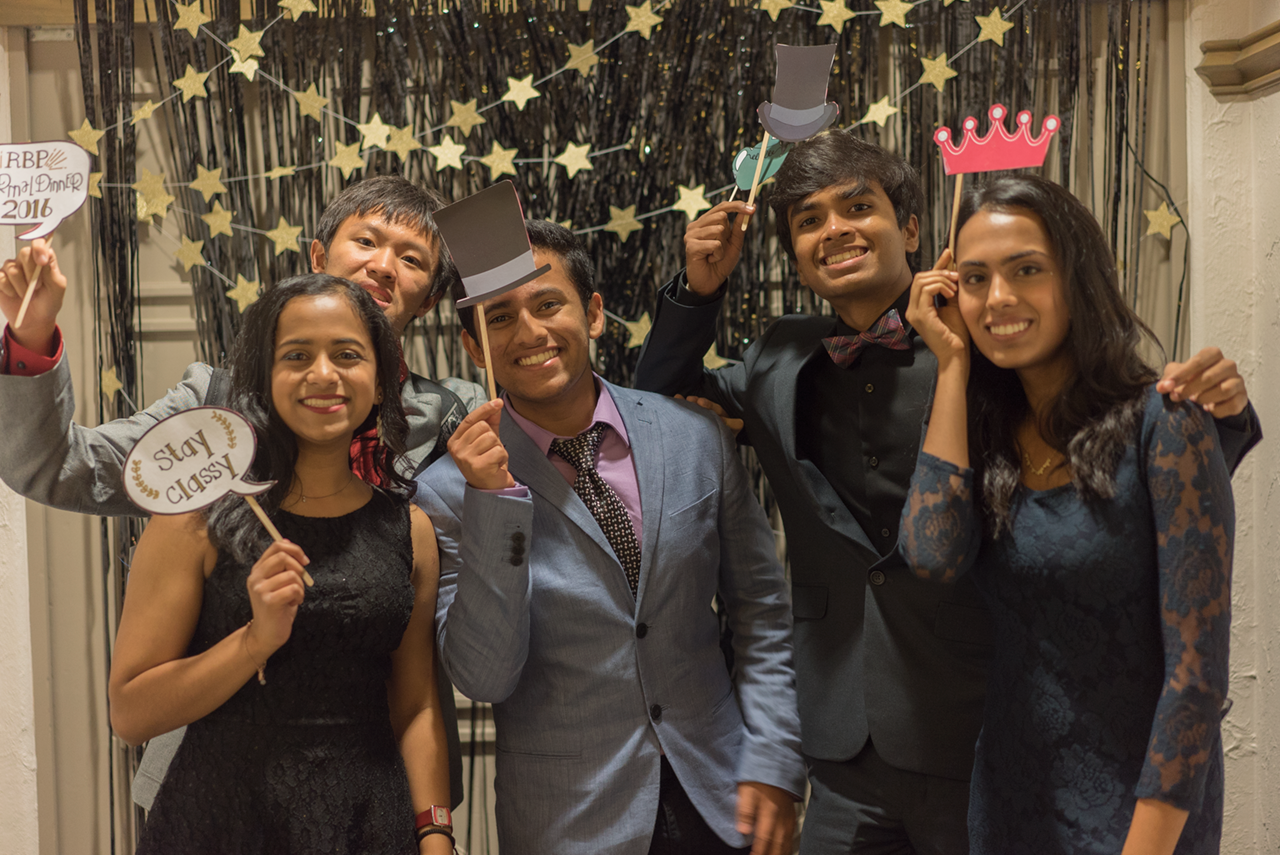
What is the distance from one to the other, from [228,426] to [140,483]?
0.38 feet

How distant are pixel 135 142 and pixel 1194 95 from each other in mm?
2624

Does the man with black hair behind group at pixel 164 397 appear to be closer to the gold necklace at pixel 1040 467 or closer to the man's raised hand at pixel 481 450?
the man's raised hand at pixel 481 450

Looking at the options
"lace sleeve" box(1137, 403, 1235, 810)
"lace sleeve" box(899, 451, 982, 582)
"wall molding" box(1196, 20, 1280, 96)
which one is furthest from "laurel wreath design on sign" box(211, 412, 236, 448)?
"wall molding" box(1196, 20, 1280, 96)

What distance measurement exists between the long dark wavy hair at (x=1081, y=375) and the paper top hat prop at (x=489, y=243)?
25.3 inches

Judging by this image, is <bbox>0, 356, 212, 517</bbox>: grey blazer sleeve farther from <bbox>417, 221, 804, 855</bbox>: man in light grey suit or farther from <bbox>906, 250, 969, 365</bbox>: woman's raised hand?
<bbox>906, 250, 969, 365</bbox>: woman's raised hand

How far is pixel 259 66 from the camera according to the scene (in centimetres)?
229

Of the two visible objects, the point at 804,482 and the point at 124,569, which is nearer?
the point at 804,482

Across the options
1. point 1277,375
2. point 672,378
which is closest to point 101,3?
point 672,378

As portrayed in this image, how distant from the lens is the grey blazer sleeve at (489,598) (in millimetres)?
1286

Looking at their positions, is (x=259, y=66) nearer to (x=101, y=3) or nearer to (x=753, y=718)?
(x=101, y=3)

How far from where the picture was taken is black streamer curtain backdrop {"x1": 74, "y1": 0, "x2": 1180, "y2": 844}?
88.5 inches

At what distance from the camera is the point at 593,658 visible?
139 centimetres

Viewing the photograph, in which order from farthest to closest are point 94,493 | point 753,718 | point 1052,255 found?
point 753,718
point 94,493
point 1052,255

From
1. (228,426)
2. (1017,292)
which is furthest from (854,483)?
(228,426)
